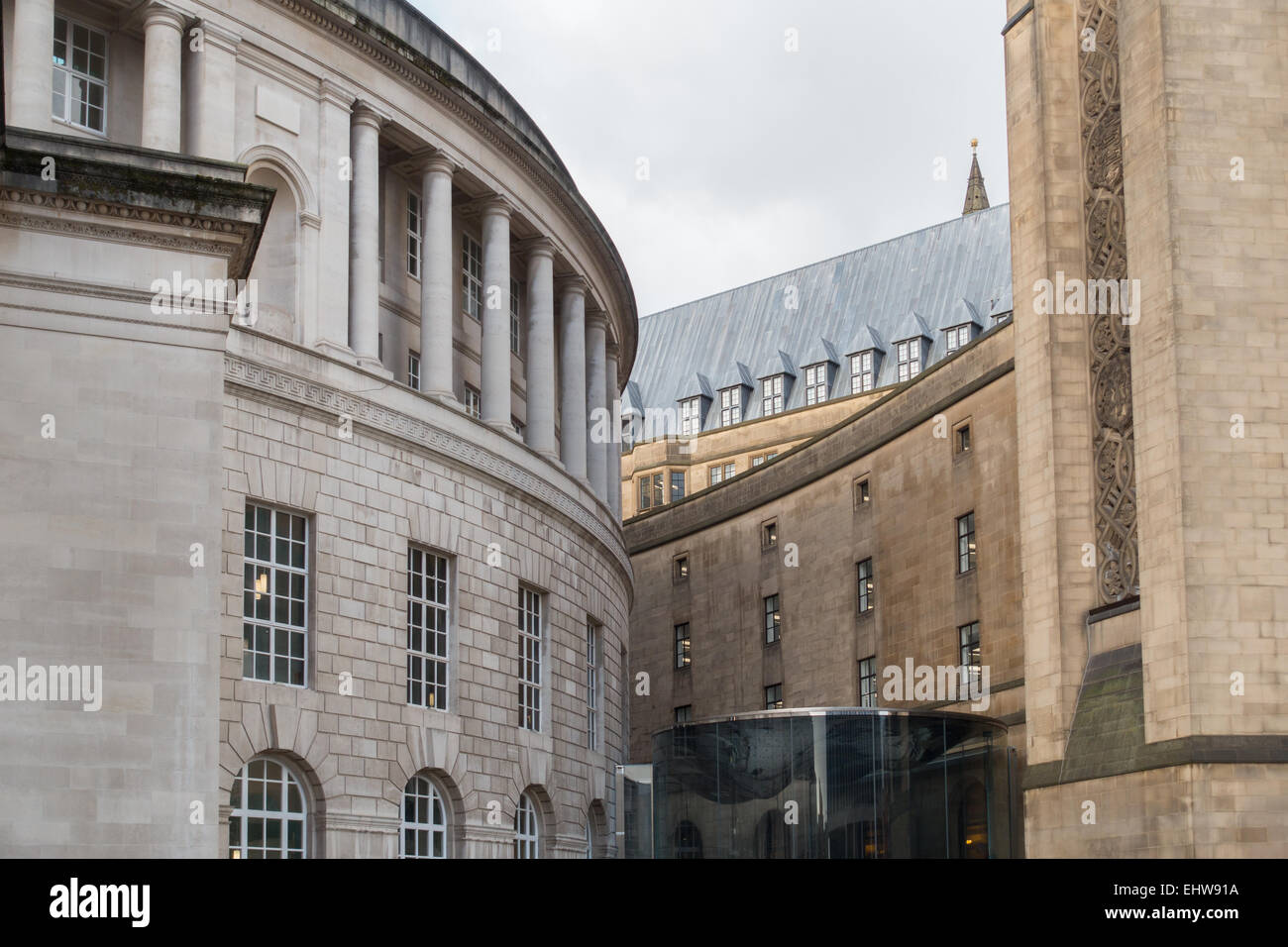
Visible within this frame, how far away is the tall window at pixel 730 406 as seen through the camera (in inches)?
4023

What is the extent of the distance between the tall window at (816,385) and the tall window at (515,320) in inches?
1940

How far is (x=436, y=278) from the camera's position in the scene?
142ft

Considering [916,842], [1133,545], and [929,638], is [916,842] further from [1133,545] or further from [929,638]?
[929,638]

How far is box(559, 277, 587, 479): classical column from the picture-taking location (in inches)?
2025

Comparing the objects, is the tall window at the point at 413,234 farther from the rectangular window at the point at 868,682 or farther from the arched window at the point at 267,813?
the rectangular window at the point at 868,682

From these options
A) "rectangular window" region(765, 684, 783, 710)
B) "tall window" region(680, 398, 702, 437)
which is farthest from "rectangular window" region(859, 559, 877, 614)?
"tall window" region(680, 398, 702, 437)

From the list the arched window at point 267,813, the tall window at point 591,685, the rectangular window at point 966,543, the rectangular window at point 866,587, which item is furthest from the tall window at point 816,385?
the arched window at point 267,813

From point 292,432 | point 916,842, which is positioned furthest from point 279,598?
point 916,842

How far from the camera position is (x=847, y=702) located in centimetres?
5484

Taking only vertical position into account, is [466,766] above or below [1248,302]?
below

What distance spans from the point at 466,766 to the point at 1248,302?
19459 millimetres

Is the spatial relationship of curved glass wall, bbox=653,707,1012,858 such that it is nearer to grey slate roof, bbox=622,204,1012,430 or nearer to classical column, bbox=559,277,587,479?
classical column, bbox=559,277,587,479

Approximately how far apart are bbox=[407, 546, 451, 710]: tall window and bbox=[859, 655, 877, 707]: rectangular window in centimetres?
1701

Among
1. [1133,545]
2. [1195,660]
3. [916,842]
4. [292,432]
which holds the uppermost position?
[292,432]
